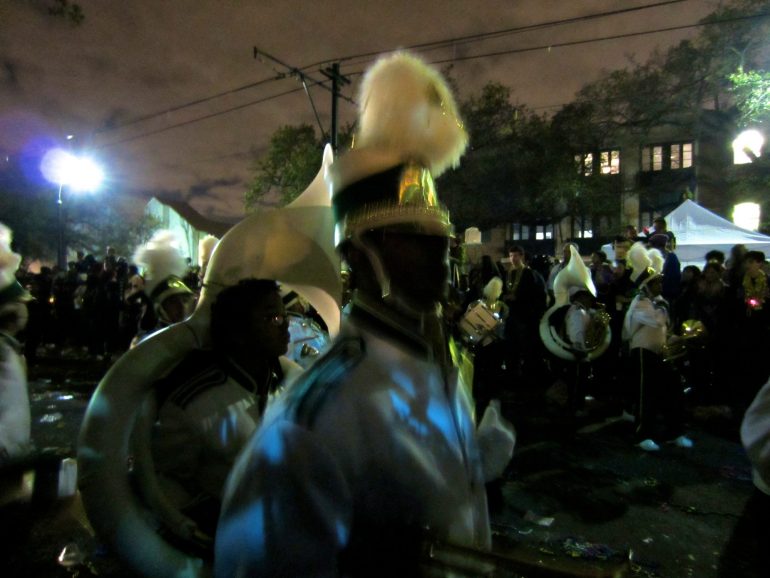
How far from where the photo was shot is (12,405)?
10.3ft

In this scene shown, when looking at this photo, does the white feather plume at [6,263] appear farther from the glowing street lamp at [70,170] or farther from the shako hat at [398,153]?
the glowing street lamp at [70,170]

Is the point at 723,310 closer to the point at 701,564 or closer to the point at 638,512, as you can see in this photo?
the point at 638,512

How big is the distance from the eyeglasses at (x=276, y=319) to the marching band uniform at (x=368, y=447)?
1.40 m

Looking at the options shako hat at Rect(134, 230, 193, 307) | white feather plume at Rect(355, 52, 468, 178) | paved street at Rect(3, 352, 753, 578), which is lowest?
paved street at Rect(3, 352, 753, 578)

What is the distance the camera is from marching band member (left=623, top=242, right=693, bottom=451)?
680cm

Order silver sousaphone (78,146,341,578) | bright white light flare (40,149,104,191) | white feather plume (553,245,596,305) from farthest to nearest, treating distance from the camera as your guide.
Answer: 1. bright white light flare (40,149,104,191)
2. white feather plume (553,245,596,305)
3. silver sousaphone (78,146,341,578)

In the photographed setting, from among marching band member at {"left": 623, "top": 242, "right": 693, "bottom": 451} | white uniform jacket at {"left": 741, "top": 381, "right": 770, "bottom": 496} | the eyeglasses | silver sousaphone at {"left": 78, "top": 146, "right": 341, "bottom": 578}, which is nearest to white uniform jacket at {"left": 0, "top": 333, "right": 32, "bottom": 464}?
silver sousaphone at {"left": 78, "top": 146, "right": 341, "bottom": 578}

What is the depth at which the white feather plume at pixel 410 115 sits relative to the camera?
5.33ft

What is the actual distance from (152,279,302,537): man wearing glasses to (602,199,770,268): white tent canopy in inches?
461

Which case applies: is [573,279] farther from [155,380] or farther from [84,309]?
[84,309]

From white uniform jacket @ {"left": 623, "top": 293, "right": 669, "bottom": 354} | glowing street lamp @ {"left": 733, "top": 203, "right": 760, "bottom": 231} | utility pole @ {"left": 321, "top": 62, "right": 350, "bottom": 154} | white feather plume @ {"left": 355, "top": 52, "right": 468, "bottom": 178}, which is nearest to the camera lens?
white feather plume @ {"left": 355, "top": 52, "right": 468, "bottom": 178}

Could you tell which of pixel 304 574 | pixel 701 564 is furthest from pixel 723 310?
pixel 304 574

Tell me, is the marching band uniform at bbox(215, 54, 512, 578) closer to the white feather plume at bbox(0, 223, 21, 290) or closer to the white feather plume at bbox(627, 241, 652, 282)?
the white feather plume at bbox(0, 223, 21, 290)

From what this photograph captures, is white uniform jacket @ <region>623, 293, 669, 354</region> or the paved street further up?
white uniform jacket @ <region>623, 293, 669, 354</region>
